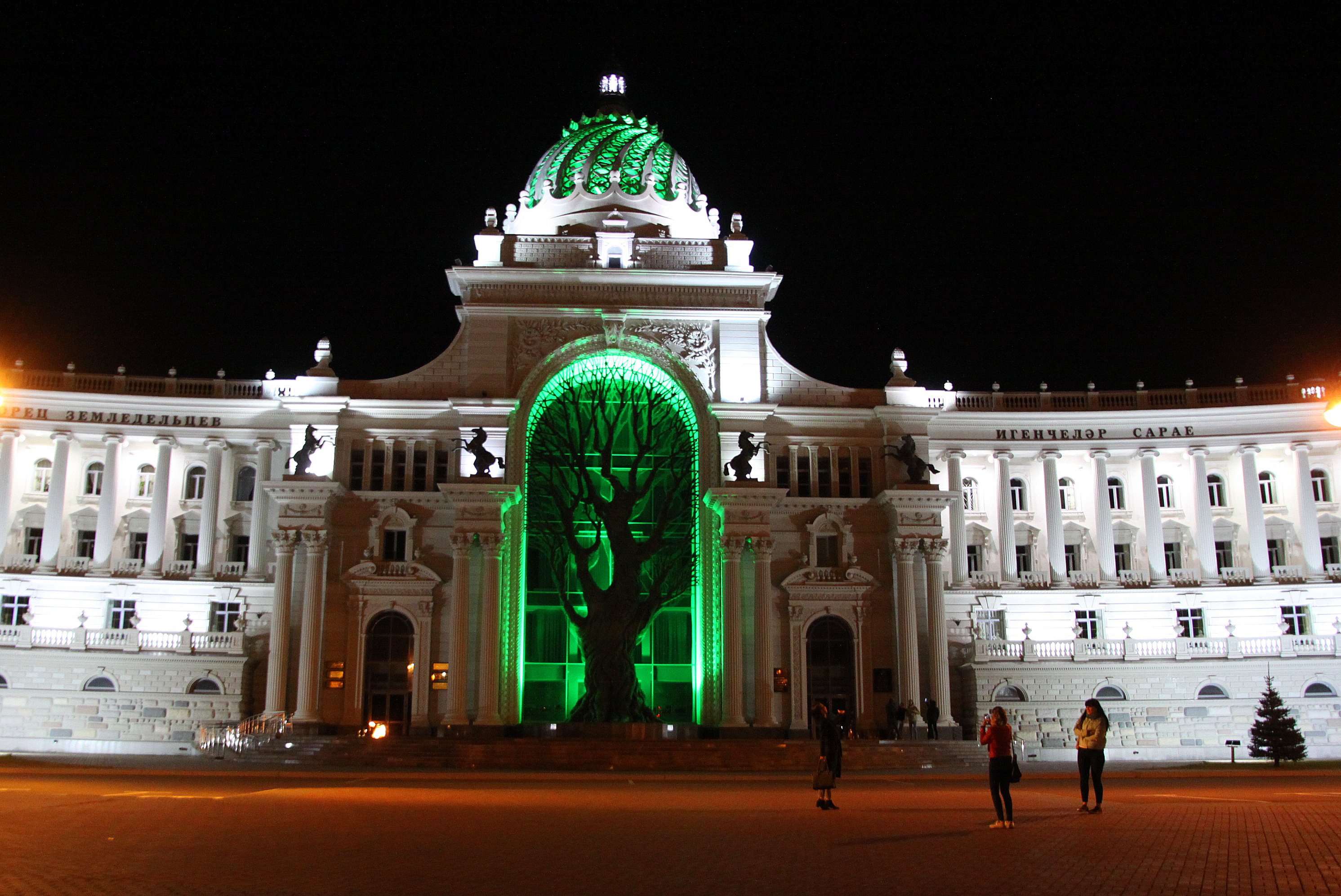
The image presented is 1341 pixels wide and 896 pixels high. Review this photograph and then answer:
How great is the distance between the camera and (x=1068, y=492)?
203 ft

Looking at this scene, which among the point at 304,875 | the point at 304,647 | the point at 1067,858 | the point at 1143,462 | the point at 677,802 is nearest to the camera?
the point at 304,875

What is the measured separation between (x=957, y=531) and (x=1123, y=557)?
29.7 ft

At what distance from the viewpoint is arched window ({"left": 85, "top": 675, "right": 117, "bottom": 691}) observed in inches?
2101

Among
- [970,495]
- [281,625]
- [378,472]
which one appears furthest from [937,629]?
[281,625]

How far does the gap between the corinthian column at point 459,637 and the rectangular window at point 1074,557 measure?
96.7 ft

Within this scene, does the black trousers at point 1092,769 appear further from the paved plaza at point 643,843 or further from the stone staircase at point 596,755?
the stone staircase at point 596,755

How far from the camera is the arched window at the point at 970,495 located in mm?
61156

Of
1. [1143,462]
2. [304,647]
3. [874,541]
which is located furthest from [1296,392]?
[304,647]

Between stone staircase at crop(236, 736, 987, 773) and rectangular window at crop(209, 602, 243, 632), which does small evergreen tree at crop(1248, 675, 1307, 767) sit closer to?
stone staircase at crop(236, 736, 987, 773)

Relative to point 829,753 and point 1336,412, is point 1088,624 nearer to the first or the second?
point 829,753

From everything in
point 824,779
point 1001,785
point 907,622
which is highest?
point 907,622

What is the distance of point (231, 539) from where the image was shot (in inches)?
2271

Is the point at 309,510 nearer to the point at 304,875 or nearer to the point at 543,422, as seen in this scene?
the point at 543,422

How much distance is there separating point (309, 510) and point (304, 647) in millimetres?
5862
